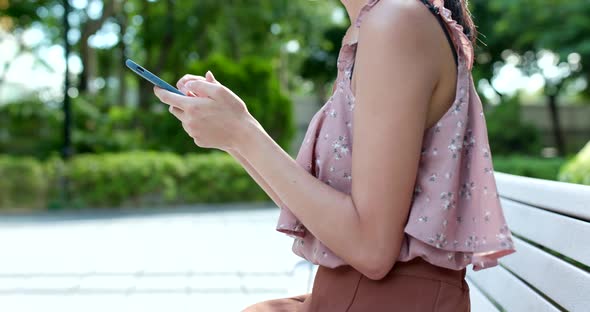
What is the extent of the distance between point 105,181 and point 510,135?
11.5 metres

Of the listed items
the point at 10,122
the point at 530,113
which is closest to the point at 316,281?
the point at 10,122

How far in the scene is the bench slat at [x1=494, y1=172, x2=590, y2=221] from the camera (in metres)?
1.40

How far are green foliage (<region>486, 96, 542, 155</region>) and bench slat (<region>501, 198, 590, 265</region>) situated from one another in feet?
55.9

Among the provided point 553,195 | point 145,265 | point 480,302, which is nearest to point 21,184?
point 145,265

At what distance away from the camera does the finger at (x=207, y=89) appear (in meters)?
1.10

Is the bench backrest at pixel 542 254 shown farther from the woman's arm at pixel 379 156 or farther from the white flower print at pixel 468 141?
the woman's arm at pixel 379 156

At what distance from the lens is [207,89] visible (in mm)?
1101

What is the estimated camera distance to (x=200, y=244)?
677 cm

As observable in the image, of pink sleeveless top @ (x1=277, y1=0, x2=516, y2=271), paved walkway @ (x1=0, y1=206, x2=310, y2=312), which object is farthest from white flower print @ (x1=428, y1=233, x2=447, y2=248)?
paved walkway @ (x1=0, y1=206, x2=310, y2=312)

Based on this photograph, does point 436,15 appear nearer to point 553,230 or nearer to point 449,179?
point 449,179

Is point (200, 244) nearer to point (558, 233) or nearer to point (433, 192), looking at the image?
point (558, 233)

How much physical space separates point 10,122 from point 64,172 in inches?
109

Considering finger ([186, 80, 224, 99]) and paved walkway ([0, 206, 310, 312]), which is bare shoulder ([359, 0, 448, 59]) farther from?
paved walkway ([0, 206, 310, 312])

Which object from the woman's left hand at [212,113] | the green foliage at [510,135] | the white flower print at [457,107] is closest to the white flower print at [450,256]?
the white flower print at [457,107]
